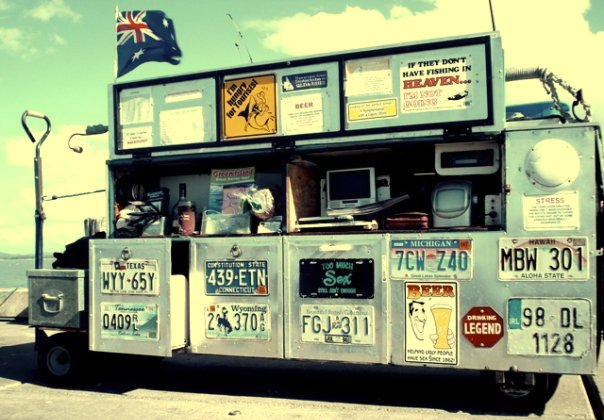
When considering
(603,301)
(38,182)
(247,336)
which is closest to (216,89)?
(247,336)

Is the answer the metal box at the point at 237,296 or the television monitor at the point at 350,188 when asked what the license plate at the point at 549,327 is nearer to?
the television monitor at the point at 350,188

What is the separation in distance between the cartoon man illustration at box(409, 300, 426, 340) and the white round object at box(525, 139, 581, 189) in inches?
65.5

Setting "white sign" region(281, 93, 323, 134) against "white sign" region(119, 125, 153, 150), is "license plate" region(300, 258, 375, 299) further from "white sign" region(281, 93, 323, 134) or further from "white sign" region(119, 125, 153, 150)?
"white sign" region(119, 125, 153, 150)

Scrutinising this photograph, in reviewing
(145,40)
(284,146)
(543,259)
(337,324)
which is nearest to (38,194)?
(145,40)

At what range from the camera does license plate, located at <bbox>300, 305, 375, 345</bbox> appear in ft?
21.1

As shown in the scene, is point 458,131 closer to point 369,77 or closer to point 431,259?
point 369,77

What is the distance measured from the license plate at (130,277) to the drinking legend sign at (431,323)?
293 centimetres

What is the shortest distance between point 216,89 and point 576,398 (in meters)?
5.33

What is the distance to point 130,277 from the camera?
736 cm

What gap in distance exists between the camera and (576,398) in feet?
21.9

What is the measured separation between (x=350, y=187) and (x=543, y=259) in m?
2.38

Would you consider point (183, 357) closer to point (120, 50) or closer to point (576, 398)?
point (120, 50)

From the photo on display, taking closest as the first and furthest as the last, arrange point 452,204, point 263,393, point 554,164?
1. point 554,164
2. point 452,204
3. point 263,393

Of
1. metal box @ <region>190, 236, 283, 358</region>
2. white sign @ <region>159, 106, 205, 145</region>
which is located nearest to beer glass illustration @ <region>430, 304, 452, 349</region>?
metal box @ <region>190, 236, 283, 358</region>
